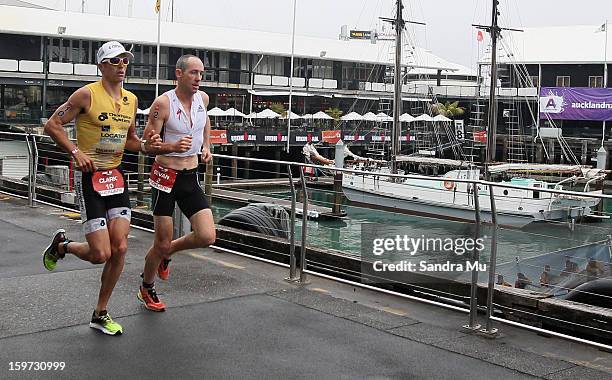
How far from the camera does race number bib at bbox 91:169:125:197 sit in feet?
18.6

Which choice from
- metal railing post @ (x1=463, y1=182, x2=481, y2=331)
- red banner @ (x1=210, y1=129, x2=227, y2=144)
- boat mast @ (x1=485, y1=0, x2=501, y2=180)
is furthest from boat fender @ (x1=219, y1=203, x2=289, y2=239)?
red banner @ (x1=210, y1=129, x2=227, y2=144)

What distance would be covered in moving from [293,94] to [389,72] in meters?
10.3

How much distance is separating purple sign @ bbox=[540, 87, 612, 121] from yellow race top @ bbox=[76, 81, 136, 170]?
5837 centimetres

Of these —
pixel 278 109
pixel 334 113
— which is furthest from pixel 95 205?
pixel 334 113

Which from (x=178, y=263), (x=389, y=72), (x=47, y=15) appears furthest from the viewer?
(x=389, y=72)

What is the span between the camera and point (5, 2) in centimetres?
6241

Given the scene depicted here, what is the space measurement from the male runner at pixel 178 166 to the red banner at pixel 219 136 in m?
42.1

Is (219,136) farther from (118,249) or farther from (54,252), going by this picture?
(118,249)

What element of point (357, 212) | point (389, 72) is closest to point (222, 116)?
point (389, 72)

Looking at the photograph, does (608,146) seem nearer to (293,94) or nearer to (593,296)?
(293,94)

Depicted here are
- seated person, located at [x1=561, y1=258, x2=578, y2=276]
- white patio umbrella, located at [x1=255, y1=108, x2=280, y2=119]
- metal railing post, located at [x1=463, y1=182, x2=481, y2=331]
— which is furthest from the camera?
white patio umbrella, located at [x1=255, y1=108, x2=280, y2=119]

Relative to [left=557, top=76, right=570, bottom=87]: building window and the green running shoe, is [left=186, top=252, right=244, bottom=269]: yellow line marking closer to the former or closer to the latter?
the green running shoe

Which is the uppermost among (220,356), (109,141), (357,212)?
(109,141)

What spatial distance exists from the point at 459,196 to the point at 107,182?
6.78 meters
